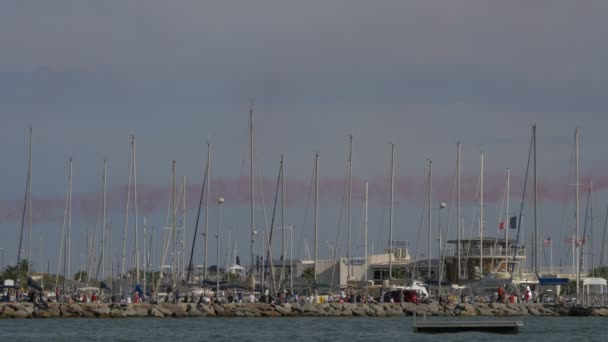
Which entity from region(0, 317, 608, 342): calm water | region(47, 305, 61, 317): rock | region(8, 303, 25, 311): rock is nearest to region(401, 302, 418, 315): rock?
region(0, 317, 608, 342): calm water

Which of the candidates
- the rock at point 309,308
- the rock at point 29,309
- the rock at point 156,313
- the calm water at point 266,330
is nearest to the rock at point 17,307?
the rock at point 29,309

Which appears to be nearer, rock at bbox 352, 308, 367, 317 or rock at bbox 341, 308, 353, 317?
rock at bbox 341, 308, 353, 317

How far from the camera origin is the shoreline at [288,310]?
81.4m

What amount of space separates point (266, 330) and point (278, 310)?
15331mm

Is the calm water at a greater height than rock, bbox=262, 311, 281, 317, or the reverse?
rock, bbox=262, 311, 281, 317

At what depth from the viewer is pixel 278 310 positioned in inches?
3314

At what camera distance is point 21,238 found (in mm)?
89938

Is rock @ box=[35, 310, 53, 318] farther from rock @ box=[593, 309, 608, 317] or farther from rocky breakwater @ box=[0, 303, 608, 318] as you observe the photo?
rock @ box=[593, 309, 608, 317]

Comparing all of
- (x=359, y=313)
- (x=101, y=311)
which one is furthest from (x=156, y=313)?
(x=359, y=313)

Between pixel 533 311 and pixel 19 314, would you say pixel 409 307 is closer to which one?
pixel 533 311

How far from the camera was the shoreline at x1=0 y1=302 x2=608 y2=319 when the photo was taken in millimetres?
81375

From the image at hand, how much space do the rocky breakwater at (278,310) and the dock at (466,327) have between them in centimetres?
1276

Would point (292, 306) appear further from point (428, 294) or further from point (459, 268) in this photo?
point (459, 268)

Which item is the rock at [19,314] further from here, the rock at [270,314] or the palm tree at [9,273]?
the palm tree at [9,273]
